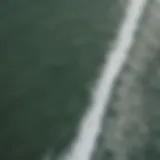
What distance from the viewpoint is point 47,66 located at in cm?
104

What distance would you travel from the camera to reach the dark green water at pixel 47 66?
0.91 metres

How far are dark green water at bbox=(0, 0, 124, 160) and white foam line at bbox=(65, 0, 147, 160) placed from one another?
0.02 metres

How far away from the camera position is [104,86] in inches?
40.3

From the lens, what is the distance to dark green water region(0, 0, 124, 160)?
0.91 meters

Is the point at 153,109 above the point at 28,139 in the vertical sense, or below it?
above

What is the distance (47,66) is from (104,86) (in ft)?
0.43

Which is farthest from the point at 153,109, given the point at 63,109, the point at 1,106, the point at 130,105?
the point at 1,106

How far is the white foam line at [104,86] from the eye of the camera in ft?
2.98

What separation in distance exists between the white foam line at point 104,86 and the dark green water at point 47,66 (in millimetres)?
17

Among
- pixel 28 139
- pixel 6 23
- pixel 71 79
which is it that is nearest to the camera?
pixel 28 139

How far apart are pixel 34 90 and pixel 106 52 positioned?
0.68ft

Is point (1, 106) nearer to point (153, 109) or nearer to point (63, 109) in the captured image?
point (63, 109)

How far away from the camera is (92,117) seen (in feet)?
3.15

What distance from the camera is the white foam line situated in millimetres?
907
